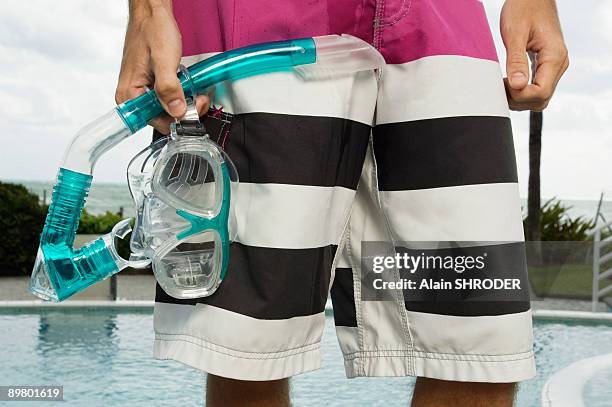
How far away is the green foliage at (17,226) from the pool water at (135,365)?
3.31 meters

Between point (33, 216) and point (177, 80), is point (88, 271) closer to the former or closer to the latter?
point (177, 80)

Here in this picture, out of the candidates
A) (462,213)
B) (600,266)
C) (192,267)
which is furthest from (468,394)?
(600,266)

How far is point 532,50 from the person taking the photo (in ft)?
3.92

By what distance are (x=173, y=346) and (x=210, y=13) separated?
0.46 meters

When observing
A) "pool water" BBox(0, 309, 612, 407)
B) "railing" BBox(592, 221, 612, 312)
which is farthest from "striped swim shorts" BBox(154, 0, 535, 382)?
"railing" BBox(592, 221, 612, 312)

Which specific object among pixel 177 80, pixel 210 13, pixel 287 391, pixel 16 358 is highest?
pixel 210 13

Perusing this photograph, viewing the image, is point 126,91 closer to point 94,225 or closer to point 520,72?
point 520,72

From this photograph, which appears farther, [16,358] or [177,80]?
[16,358]

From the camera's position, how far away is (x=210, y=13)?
1109 millimetres

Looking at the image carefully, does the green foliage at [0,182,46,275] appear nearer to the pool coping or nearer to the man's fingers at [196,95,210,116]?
the pool coping

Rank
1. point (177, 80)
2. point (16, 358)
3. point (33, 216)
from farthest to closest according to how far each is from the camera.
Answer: point (33, 216) → point (16, 358) → point (177, 80)

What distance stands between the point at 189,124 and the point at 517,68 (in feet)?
1.54

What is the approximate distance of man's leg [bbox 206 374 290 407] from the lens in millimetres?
1099

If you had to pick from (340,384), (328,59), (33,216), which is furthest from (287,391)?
(33,216)
